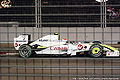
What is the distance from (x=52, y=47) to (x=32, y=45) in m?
0.64

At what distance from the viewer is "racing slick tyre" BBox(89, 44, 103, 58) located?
200 inches

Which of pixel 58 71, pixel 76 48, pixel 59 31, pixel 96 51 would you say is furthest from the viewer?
pixel 76 48

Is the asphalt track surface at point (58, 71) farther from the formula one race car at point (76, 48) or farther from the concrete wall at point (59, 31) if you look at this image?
the formula one race car at point (76, 48)

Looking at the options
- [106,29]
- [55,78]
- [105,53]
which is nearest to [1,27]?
[55,78]

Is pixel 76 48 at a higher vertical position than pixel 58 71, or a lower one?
higher

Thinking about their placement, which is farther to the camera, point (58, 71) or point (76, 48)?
point (76, 48)

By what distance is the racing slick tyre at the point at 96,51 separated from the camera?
5068 mm

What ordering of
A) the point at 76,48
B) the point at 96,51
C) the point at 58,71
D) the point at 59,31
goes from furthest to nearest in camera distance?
the point at 76,48
the point at 96,51
the point at 58,71
the point at 59,31

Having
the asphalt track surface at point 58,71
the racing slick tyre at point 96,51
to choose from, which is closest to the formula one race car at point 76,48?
the racing slick tyre at point 96,51

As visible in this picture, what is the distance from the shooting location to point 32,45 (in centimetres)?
532

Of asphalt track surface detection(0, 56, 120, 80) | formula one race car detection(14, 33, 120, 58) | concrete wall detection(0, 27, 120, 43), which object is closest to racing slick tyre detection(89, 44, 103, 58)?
formula one race car detection(14, 33, 120, 58)

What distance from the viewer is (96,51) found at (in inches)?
199

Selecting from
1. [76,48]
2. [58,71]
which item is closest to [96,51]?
[76,48]

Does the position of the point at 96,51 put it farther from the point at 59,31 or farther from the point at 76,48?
the point at 59,31
